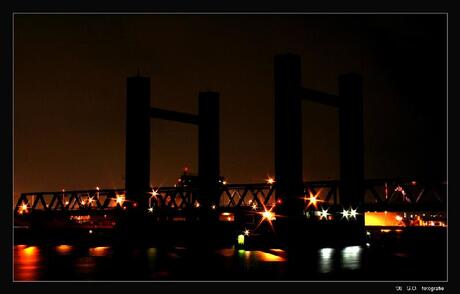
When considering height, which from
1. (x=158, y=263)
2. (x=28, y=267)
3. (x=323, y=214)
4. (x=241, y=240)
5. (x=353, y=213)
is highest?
(x=353, y=213)

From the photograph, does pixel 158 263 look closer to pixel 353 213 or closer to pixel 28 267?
pixel 28 267

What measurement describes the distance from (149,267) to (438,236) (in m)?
26.9

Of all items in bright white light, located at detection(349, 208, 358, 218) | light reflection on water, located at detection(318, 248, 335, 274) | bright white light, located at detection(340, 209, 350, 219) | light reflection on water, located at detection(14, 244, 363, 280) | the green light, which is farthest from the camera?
bright white light, located at detection(340, 209, 350, 219)

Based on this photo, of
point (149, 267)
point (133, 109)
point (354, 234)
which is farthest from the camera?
point (133, 109)

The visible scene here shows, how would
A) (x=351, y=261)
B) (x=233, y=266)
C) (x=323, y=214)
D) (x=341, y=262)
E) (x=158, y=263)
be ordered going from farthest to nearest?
(x=323, y=214)
(x=351, y=261)
(x=158, y=263)
(x=341, y=262)
(x=233, y=266)

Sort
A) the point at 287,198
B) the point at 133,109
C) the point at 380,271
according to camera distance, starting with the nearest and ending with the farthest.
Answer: the point at 380,271
the point at 287,198
the point at 133,109

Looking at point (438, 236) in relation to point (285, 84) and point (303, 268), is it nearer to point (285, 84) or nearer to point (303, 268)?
point (285, 84)

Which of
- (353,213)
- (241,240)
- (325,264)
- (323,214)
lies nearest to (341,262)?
(325,264)

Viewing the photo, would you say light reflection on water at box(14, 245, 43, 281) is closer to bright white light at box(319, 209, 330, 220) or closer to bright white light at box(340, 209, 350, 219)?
bright white light at box(319, 209, 330, 220)

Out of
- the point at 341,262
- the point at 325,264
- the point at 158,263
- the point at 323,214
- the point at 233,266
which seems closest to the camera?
the point at 233,266

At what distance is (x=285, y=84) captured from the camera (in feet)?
127

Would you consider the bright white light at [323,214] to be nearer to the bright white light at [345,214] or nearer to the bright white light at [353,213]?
the bright white light at [345,214]

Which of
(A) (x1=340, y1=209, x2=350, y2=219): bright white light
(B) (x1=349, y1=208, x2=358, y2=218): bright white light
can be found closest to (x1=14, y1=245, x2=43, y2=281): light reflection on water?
(A) (x1=340, y1=209, x2=350, y2=219): bright white light

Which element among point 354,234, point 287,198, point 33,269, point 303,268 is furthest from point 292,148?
point 33,269
